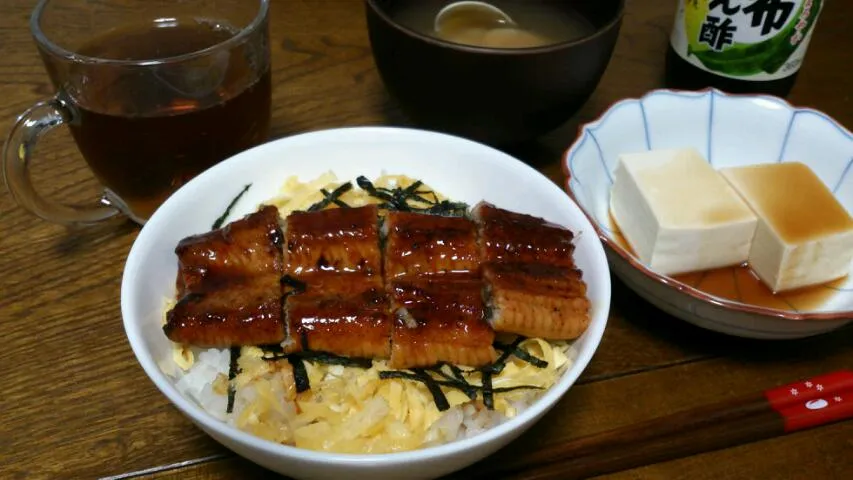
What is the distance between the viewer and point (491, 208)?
4.06 feet

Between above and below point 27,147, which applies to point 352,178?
below

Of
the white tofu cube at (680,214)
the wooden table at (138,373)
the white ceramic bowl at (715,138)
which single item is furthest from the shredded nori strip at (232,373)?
the white tofu cube at (680,214)

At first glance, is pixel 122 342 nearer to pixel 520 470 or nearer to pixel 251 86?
pixel 251 86

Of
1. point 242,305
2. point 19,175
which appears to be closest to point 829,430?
point 242,305

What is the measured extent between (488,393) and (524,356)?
0.09m

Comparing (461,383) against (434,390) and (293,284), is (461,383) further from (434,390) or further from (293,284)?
(293,284)

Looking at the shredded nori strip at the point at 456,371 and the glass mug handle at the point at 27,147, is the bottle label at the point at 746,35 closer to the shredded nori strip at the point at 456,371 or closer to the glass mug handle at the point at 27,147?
the shredded nori strip at the point at 456,371

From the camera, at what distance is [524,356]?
1.12 m

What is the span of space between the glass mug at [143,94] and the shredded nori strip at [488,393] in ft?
2.35

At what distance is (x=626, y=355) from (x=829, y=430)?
0.34 metres

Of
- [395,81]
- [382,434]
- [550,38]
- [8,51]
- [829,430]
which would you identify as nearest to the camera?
[382,434]

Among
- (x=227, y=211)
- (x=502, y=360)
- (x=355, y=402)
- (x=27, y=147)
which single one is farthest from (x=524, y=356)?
(x=27, y=147)

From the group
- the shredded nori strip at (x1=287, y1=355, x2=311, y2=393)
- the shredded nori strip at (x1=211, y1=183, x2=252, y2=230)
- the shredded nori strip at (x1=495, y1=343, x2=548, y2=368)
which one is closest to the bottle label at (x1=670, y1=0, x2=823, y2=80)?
the shredded nori strip at (x1=495, y1=343, x2=548, y2=368)

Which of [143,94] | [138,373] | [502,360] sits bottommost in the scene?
[138,373]
